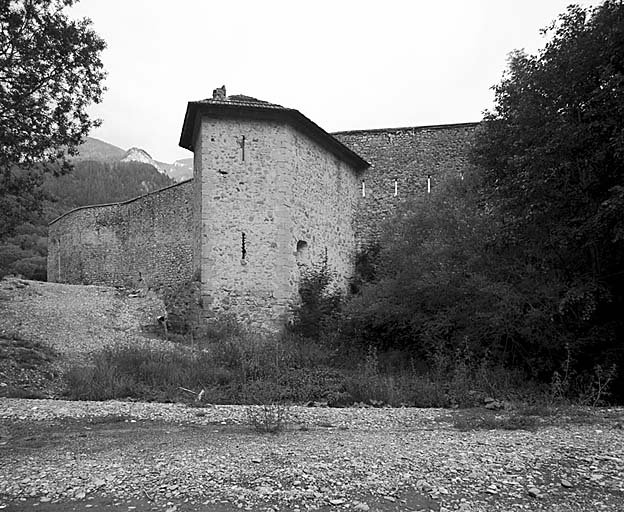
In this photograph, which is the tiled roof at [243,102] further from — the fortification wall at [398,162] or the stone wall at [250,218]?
the fortification wall at [398,162]

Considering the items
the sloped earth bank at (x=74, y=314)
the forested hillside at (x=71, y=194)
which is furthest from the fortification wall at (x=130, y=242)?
the sloped earth bank at (x=74, y=314)

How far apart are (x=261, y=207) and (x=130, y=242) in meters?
8.89

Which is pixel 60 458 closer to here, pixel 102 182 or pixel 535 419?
pixel 535 419

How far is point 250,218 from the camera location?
14.4 meters

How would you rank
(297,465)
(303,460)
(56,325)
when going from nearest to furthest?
1. (297,465)
2. (303,460)
3. (56,325)

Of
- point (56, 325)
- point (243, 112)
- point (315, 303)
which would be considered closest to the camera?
point (56, 325)

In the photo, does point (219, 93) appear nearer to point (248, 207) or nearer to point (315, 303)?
point (248, 207)

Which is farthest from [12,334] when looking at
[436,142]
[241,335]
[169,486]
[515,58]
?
[436,142]

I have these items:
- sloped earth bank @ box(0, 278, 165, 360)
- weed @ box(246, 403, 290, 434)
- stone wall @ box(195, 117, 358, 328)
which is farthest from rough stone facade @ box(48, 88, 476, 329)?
weed @ box(246, 403, 290, 434)

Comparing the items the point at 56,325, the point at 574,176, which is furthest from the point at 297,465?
the point at 56,325

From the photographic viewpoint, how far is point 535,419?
20.5 ft

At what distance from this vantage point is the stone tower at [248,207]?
14047mm

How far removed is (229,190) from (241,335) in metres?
4.47

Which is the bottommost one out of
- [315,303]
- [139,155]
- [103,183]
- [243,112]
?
[315,303]
